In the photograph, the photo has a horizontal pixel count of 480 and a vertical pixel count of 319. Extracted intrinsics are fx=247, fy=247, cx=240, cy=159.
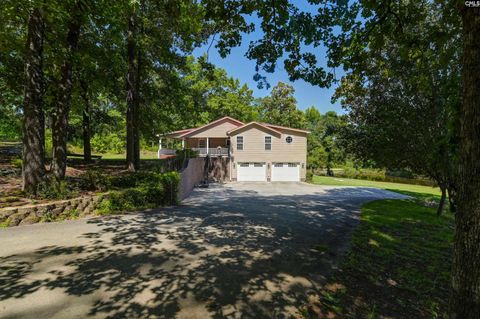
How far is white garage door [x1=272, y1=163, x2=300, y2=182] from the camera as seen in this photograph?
26281 mm

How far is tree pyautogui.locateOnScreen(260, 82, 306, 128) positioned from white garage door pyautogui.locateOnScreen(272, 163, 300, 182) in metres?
18.1

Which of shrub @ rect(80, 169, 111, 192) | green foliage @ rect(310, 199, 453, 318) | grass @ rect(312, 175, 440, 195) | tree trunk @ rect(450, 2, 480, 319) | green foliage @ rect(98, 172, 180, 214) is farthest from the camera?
grass @ rect(312, 175, 440, 195)

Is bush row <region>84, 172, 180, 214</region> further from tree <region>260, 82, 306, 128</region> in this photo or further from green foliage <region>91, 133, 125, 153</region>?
tree <region>260, 82, 306, 128</region>

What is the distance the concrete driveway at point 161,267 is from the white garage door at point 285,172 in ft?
58.2

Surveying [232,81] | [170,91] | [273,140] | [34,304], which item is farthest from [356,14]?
[232,81]

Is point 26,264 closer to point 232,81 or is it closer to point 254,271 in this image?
point 254,271

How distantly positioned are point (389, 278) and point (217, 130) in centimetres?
2377

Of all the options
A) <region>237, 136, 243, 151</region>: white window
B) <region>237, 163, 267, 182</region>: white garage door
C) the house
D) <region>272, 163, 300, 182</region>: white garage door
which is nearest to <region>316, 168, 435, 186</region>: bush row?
Answer: <region>272, 163, 300, 182</region>: white garage door

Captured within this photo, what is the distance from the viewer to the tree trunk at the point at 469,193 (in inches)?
86.7

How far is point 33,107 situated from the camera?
8.06 metres

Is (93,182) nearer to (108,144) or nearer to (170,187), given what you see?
(170,187)

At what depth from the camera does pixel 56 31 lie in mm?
10461

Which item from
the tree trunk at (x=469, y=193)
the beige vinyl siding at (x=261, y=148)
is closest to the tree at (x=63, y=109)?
the tree trunk at (x=469, y=193)

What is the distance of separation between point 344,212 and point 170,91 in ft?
46.9
